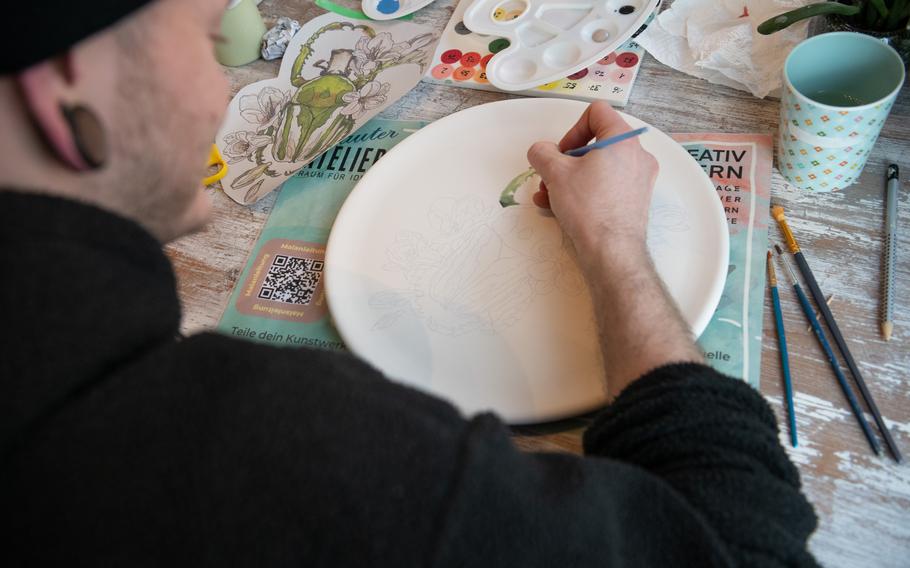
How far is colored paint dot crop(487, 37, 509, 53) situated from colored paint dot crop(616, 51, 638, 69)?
0.61 ft

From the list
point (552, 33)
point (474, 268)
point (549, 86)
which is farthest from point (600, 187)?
point (552, 33)

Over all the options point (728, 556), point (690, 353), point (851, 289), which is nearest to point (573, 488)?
point (728, 556)

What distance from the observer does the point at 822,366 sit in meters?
0.74

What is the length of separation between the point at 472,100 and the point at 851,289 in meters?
0.59

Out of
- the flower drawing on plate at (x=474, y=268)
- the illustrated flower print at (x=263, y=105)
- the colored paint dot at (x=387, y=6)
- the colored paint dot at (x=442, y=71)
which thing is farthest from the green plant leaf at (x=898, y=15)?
the illustrated flower print at (x=263, y=105)

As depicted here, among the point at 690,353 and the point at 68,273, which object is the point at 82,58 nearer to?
the point at 68,273

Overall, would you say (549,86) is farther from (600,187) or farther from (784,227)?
(784,227)

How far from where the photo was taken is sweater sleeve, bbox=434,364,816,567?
46cm

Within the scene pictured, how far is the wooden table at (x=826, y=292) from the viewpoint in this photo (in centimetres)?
66

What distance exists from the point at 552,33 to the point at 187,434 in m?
0.87

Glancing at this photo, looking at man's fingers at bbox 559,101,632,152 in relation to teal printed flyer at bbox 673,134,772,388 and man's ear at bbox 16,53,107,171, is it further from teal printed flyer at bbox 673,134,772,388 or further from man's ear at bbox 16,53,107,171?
man's ear at bbox 16,53,107,171

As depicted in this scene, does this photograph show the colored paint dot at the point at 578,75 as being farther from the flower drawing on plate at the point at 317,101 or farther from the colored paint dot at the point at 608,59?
the flower drawing on plate at the point at 317,101

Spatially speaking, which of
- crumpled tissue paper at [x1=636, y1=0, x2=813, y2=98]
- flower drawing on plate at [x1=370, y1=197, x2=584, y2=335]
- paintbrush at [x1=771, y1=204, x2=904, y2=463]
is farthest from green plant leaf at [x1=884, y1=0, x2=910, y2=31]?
flower drawing on plate at [x1=370, y1=197, x2=584, y2=335]

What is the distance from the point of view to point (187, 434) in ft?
1.52
